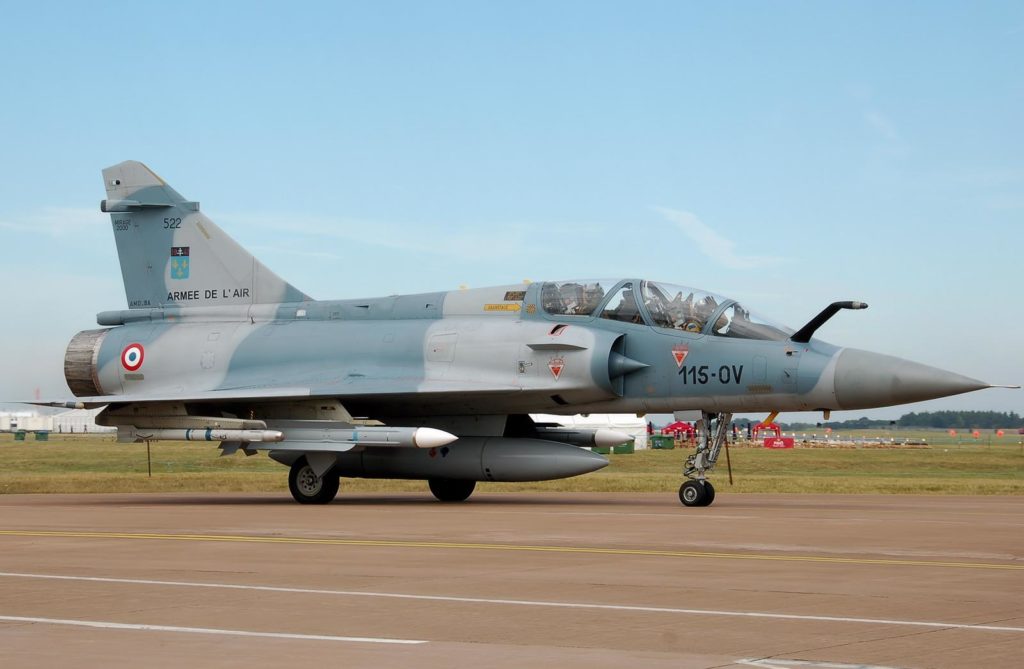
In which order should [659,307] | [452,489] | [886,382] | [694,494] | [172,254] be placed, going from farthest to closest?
[172,254]
[452,489]
[659,307]
[694,494]
[886,382]

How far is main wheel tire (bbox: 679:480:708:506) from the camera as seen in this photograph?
17625 millimetres

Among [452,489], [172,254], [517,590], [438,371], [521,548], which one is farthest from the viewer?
[172,254]

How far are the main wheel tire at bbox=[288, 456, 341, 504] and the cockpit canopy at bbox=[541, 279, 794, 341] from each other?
4228 millimetres

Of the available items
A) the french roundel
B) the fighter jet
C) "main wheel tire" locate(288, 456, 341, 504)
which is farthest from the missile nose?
the french roundel

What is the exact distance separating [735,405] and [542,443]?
2.90 m

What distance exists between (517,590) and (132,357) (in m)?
15.1

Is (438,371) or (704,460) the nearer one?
(704,460)

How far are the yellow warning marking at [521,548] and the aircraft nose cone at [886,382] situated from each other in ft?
21.5

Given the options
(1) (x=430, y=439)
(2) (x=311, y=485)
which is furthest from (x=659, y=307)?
(2) (x=311, y=485)

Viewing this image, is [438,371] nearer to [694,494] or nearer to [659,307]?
[659,307]

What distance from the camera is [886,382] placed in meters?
16.9

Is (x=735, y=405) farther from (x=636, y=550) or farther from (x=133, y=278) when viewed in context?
(x=133, y=278)

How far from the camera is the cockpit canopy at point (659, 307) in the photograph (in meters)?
18.1

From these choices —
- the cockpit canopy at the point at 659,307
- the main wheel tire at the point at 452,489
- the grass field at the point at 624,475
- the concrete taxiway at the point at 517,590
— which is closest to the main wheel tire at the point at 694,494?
the concrete taxiway at the point at 517,590
